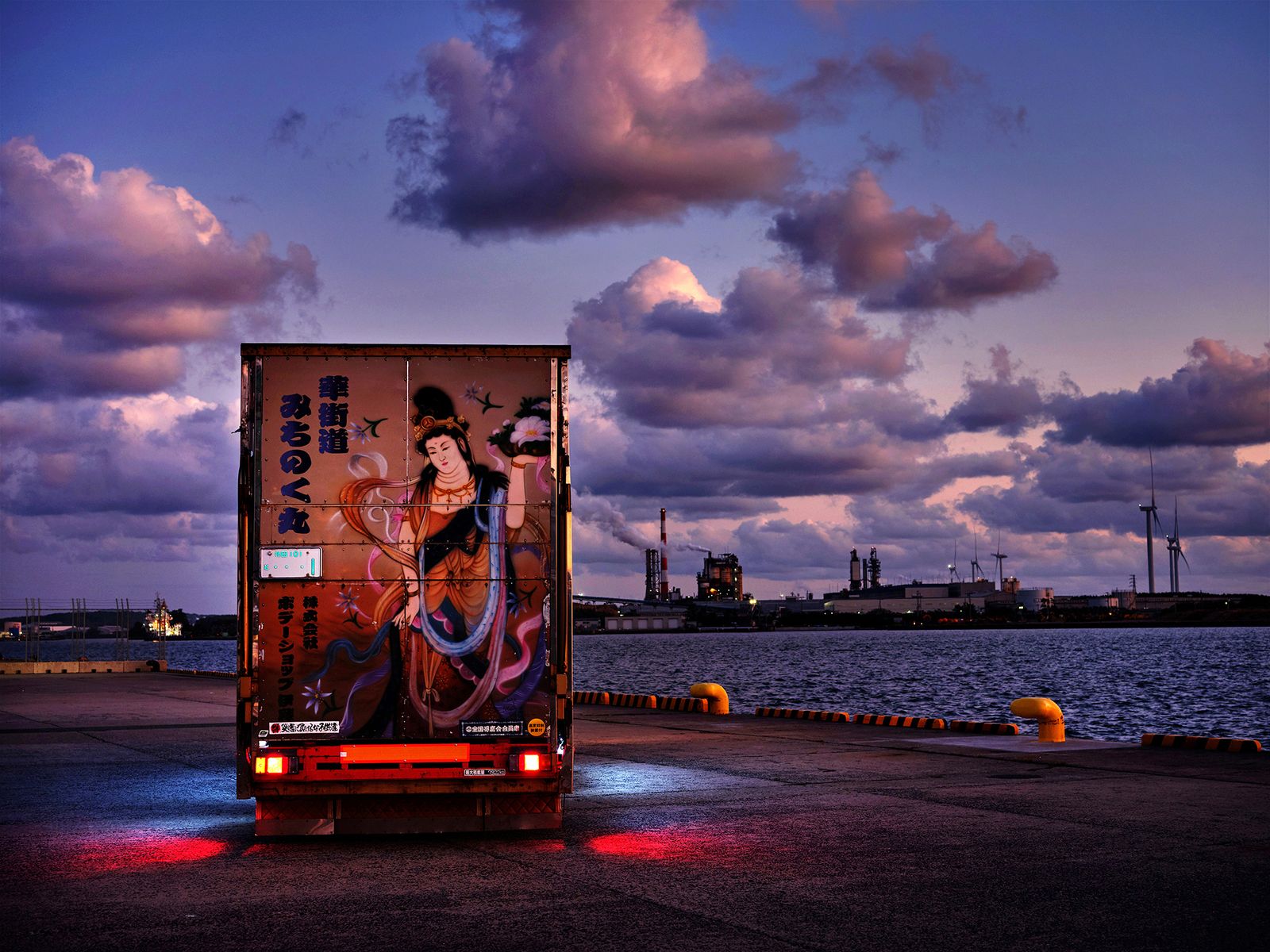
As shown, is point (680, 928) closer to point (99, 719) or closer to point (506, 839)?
point (506, 839)

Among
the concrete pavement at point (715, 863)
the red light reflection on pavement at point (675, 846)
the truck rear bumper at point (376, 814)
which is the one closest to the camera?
the concrete pavement at point (715, 863)

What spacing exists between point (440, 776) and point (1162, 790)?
9700 millimetres

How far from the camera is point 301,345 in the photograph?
42.9ft

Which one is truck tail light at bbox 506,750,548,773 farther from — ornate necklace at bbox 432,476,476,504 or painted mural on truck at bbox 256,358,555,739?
ornate necklace at bbox 432,476,476,504

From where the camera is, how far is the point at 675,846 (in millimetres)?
13141

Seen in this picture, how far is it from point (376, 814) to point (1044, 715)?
14894mm

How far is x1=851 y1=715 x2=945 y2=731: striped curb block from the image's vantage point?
1078 inches

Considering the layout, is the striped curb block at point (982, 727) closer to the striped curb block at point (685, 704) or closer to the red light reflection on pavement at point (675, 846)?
the striped curb block at point (685, 704)

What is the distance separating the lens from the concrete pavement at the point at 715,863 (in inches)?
369

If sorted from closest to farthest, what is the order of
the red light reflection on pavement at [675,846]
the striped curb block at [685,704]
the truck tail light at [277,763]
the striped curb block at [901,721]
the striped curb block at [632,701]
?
the red light reflection on pavement at [675,846], the truck tail light at [277,763], the striped curb block at [901,721], the striped curb block at [685,704], the striped curb block at [632,701]

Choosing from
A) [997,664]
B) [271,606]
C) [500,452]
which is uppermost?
[500,452]

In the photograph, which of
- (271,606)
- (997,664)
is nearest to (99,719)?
(271,606)

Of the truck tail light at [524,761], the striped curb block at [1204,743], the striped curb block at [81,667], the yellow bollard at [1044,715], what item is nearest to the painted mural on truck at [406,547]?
the truck tail light at [524,761]

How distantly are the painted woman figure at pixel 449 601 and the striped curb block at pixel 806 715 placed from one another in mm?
17537
